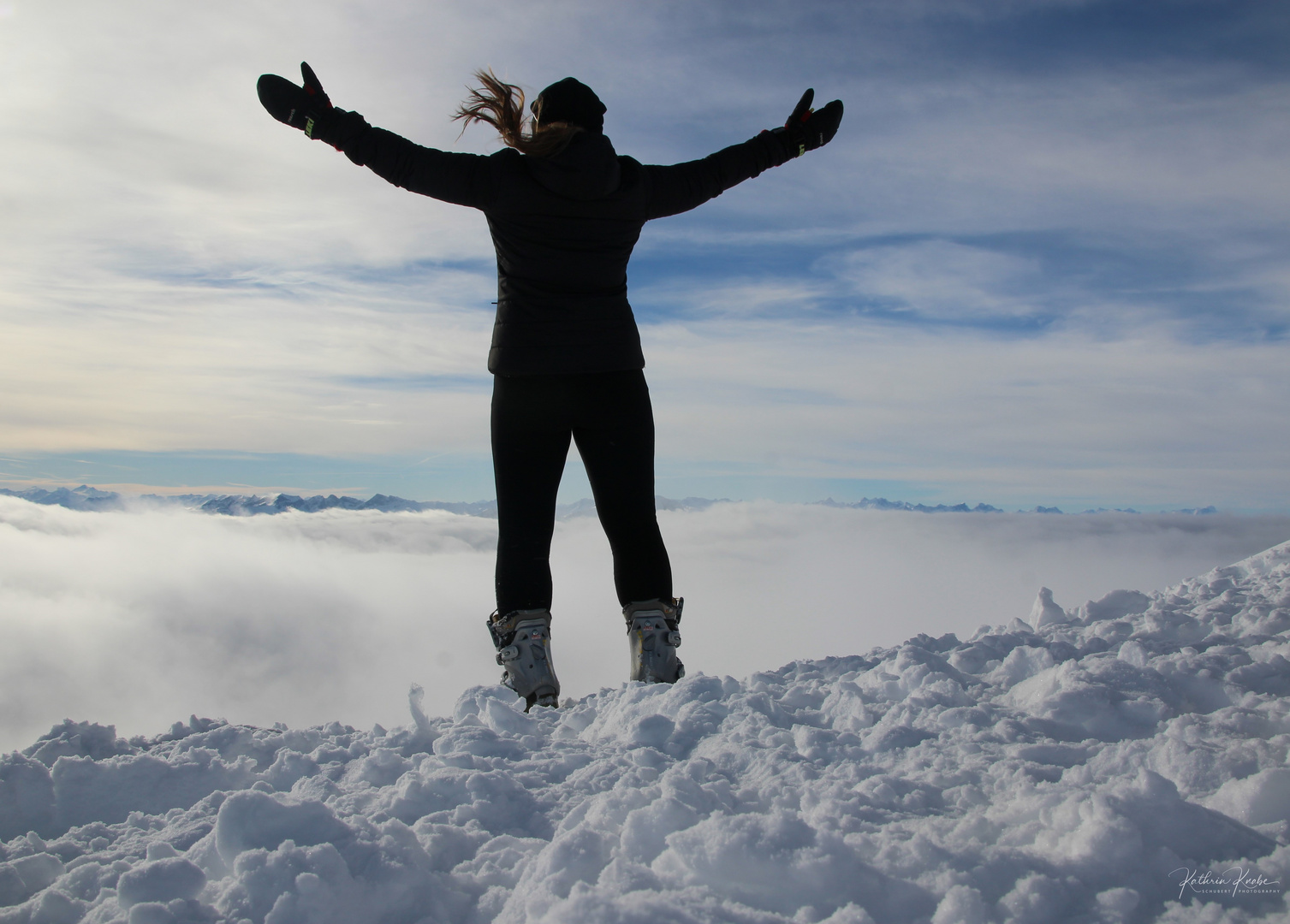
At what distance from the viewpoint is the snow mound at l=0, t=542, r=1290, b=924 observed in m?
1.50

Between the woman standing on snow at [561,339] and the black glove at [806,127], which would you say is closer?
the woman standing on snow at [561,339]

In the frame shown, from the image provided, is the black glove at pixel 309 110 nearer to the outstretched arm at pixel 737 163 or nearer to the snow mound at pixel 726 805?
the outstretched arm at pixel 737 163

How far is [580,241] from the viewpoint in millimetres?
3258

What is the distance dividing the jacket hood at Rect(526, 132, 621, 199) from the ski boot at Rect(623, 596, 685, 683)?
1.83m

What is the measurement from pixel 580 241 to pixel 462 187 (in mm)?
539

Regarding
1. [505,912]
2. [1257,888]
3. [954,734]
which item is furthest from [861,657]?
[505,912]

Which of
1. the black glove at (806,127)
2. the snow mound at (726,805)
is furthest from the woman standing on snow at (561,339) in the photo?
the snow mound at (726,805)

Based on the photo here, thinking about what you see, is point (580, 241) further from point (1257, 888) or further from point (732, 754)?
point (1257, 888)

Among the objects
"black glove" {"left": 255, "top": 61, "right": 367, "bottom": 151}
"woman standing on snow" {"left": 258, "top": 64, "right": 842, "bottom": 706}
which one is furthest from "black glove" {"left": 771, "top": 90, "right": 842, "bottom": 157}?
"black glove" {"left": 255, "top": 61, "right": 367, "bottom": 151}

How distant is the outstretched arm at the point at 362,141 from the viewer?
9.80ft

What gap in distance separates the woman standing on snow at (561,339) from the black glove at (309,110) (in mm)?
35

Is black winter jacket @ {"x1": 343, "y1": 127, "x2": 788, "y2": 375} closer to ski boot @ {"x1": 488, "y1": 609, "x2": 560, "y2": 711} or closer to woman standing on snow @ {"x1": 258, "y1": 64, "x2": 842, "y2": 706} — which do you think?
woman standing on snow @ {"x1": 258, "y1": 64, "x2": 842, "y2": 706}

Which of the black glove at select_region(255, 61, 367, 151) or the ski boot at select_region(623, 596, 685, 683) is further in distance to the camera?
the ski boot at select_region(623, 596, 685, 683)

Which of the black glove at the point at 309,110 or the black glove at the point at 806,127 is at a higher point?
the black glove at the point at 806,127
